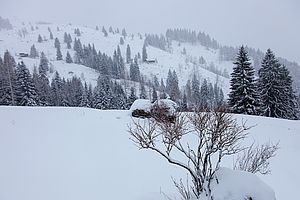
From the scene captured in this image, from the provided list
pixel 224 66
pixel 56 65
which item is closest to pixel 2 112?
pixel 56 65

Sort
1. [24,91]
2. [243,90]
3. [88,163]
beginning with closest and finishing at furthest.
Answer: [88,163] → [243,90] → [24,91]

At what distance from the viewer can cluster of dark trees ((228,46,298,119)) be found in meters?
23.7

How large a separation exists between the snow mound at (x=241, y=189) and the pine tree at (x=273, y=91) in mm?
22002

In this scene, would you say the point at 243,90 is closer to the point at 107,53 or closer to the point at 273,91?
the point at 273,91

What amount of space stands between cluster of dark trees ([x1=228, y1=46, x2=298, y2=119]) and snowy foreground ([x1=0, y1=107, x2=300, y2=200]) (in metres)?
10.3

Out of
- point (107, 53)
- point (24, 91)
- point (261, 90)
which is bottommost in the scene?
point (107, 53)

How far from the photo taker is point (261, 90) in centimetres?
2567

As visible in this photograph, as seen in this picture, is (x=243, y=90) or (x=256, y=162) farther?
(x=243, y=90)

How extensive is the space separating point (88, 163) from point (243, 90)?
2000cm

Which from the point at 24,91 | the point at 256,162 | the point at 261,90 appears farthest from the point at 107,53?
the point at 256,162

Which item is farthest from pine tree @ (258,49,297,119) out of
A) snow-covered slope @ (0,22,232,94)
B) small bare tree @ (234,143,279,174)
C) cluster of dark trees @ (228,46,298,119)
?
snow-covered slope @ (0,22,232,94)

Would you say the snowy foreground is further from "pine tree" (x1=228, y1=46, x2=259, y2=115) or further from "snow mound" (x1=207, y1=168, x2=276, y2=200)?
"pine tree" (x1=228, y1=46, x2=259, y2=115)

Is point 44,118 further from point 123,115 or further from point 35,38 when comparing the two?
point 35,38

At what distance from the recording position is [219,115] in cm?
521
